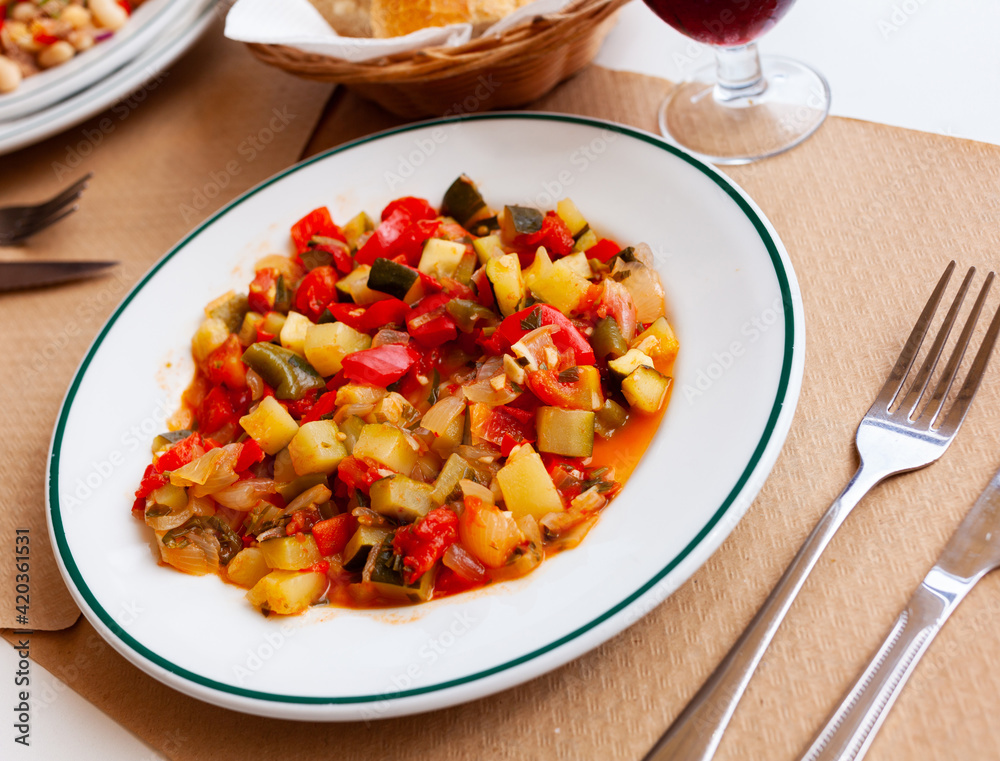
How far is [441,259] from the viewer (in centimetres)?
241

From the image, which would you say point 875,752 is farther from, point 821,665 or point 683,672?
point 683,672

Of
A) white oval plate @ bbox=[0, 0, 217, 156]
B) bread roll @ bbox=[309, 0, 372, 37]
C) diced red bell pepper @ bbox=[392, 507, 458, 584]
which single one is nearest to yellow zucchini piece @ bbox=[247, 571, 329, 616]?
diced red bell pepper @ bbox=[392, 507, 458, 584]

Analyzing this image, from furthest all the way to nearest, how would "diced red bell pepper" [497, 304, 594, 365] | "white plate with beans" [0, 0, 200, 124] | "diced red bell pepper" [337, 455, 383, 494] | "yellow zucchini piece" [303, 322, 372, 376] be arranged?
"white plate with beans" [0, 0, 200, 124]
"yellow zucchini piece" [303, 322, 372, 376]
"diced red bell pepper" [497, 304, 594, 365]
"diced red bell pepper" [337, 455, 383, 494]

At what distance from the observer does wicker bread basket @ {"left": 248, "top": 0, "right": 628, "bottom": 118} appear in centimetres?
245

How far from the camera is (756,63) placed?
8.66 feet

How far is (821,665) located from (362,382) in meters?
1.32

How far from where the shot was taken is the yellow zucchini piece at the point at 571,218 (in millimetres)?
2412

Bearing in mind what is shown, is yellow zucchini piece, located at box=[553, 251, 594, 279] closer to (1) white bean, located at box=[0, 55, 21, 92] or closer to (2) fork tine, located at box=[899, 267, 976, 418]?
(2) fork tine, located at box=[899, 267, 976, 418]

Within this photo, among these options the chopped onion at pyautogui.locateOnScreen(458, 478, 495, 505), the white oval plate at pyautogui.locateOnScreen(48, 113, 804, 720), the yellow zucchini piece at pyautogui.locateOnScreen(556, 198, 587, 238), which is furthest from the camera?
the yellow zucchini piece at pyautogui.locateOnScreen(556, 198, 587, 238)

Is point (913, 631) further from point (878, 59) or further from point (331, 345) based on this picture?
point (878, 59)

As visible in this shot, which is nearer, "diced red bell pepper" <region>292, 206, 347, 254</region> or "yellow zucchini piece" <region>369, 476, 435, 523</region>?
"yellow zucchini piece" <region>369, 476, 435, 523</region>

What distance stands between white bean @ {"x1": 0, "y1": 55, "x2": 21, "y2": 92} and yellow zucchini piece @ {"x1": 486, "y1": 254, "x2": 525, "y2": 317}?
2.52 meters

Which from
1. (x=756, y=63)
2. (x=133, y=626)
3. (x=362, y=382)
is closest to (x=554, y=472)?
(x=362, y=382)

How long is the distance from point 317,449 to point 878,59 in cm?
226
